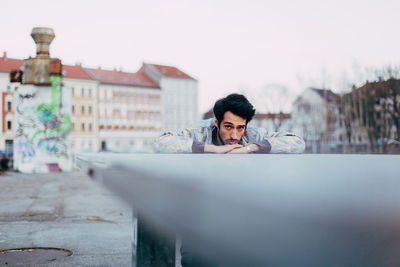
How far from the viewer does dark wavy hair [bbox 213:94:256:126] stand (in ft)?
7.38

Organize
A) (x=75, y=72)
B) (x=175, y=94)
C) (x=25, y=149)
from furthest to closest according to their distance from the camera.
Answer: (x=175, y=94) < (x=75, y=72) < (x=25, y=149)

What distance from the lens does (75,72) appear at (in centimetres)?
5703

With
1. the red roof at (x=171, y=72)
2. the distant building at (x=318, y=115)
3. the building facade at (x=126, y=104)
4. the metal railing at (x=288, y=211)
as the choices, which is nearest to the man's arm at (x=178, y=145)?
the metal railing at (x=288, y=211)

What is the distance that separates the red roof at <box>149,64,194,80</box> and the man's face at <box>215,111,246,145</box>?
64.1 metres

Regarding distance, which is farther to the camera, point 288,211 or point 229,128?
point 229,128

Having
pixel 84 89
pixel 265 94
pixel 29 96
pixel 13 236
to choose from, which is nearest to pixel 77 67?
pixel 84 89

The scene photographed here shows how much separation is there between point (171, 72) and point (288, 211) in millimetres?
68048

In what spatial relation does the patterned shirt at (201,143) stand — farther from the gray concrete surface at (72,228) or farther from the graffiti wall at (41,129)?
the graffiti wall at (41,129)

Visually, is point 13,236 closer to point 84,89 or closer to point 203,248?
point 203,248

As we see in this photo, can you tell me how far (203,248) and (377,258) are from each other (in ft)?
0.63

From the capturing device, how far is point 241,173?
507 mm

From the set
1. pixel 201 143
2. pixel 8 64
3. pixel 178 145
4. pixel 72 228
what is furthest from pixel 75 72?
pixel 201 143

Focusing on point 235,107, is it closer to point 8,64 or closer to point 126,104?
point 8,64

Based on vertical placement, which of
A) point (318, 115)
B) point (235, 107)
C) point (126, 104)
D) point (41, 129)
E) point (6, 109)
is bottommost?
point (235, 107)
